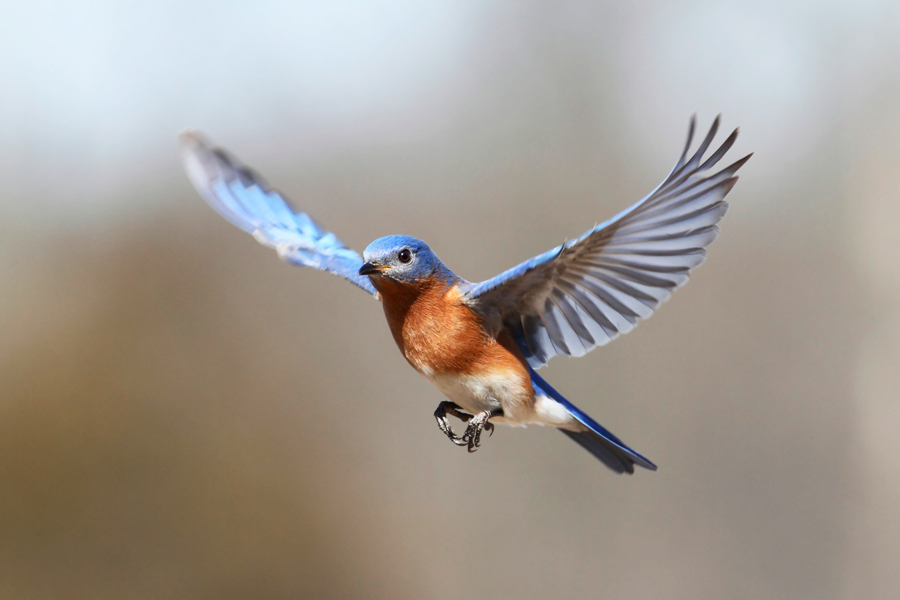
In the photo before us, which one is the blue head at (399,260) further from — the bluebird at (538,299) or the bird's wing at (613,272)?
the bird's wing at (613,272)

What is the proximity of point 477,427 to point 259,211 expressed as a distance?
1132mm

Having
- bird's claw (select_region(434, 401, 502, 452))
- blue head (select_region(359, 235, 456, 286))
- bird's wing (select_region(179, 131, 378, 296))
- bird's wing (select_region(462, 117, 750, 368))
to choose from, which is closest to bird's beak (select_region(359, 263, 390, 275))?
blue head (select_region(359, 235, 456, 286))

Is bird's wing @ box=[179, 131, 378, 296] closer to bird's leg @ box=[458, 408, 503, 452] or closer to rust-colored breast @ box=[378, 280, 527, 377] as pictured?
rust-colored breast @ box=[378, 280, 527, 377]

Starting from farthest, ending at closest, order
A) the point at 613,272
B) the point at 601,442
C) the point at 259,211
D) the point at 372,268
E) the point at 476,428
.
A: the point at 259,211 < the point at 601,442 < the point at 613,272 < the point at 476,428 < the point at 372,268

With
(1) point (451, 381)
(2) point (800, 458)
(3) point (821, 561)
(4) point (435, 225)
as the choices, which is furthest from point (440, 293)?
(3) point (821, 561)

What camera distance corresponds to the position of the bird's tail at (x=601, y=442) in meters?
1.86

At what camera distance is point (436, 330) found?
1588 millimetres

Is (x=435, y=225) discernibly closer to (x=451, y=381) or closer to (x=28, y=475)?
(x=28, y=475)

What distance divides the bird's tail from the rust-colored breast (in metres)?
0.25

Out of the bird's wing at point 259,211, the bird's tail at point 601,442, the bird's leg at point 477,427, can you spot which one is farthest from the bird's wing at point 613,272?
the bird's wing at point 259,211

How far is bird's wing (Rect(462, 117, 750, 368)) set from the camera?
1.42 metres

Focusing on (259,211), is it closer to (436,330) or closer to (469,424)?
(436,330)

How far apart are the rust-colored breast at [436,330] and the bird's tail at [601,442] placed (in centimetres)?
25

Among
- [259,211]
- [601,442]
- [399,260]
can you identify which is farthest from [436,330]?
[259,211]
